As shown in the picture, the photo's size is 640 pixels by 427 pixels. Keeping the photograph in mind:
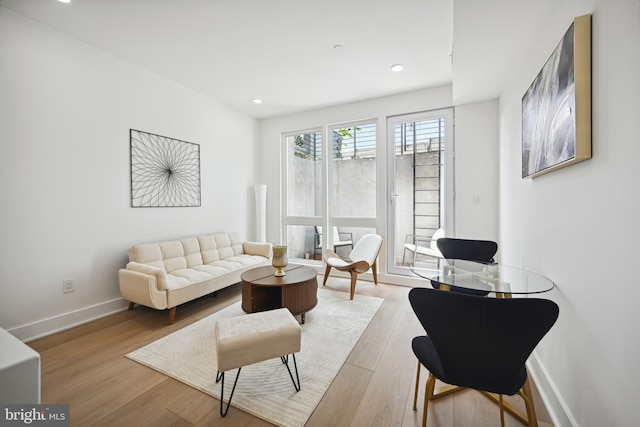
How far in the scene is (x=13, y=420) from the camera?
3.58ft

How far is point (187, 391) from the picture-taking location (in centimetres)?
166

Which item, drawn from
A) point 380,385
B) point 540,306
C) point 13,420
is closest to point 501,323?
point 540,306

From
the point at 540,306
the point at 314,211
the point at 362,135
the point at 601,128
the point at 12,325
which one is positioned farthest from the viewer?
the point at 314,211

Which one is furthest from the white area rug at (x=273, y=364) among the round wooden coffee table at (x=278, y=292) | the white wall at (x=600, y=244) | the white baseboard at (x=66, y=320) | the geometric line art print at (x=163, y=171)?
the geometric line art print at (x=163, y=171)

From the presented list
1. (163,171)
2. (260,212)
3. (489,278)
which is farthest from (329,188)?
(489,278)

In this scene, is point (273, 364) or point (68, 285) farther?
point (68, 285)

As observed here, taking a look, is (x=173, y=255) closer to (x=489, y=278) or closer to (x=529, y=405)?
(x=489, y=278)

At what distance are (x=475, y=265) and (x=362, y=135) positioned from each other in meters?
2.70

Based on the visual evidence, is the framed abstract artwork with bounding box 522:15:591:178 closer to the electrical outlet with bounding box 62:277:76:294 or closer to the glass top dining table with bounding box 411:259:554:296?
the glass top dining table with bounding box 411:259:554:296

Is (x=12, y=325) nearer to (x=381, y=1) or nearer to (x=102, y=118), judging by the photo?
(x=102, y=118)

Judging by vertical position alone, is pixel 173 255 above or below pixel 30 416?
above

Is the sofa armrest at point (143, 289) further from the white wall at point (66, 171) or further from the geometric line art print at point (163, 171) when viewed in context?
the geometric line art print at point (163, 171)

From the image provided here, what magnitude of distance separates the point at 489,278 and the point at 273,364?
169cm

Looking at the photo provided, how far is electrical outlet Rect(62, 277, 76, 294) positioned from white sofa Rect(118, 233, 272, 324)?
384 millimetres
